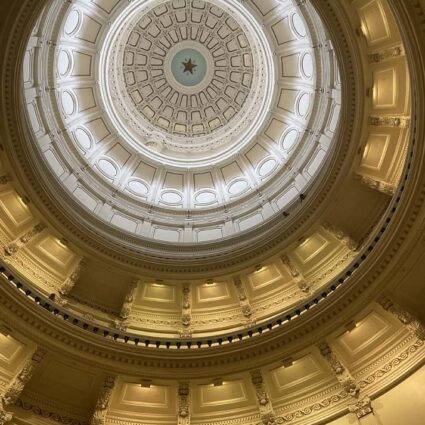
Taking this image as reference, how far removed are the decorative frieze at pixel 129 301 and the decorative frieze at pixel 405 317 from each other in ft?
30.9

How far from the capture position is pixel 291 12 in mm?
20984

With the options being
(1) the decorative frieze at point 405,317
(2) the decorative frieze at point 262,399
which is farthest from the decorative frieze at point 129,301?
(1) the decorative frieze at point 405,317

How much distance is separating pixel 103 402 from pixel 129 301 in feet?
14.9

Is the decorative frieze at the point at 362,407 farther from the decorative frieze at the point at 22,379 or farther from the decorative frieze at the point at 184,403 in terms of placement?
the decorative frieze at the point at 22,379

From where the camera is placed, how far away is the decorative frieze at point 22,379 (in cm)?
1295

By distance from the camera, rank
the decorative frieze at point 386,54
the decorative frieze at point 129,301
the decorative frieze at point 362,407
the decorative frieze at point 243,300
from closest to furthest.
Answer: the decorative frieze at point 362,407, the decorative frieze at point 386,54, the decorative frieze at point 129,301, the decorative frieze at point 243,300

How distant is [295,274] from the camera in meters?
18.1

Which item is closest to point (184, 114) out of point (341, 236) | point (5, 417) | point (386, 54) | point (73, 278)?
point (73, 278)

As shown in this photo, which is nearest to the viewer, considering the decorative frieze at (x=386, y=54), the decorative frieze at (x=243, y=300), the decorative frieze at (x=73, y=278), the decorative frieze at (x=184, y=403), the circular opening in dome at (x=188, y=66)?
the decorative frieze at (x=386, y=54)

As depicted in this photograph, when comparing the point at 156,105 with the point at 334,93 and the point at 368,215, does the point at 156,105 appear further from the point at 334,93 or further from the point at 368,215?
the point at 368,215

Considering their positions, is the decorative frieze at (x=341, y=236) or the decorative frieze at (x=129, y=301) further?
the decorative frieze at (x=129, y=301)

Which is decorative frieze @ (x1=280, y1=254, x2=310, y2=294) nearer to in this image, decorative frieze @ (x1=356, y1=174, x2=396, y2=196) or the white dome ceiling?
the white dome ceiling

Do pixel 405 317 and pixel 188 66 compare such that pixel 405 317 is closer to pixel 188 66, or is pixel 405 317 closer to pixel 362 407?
pixel 362 407

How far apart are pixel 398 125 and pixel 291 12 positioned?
9044 mm
